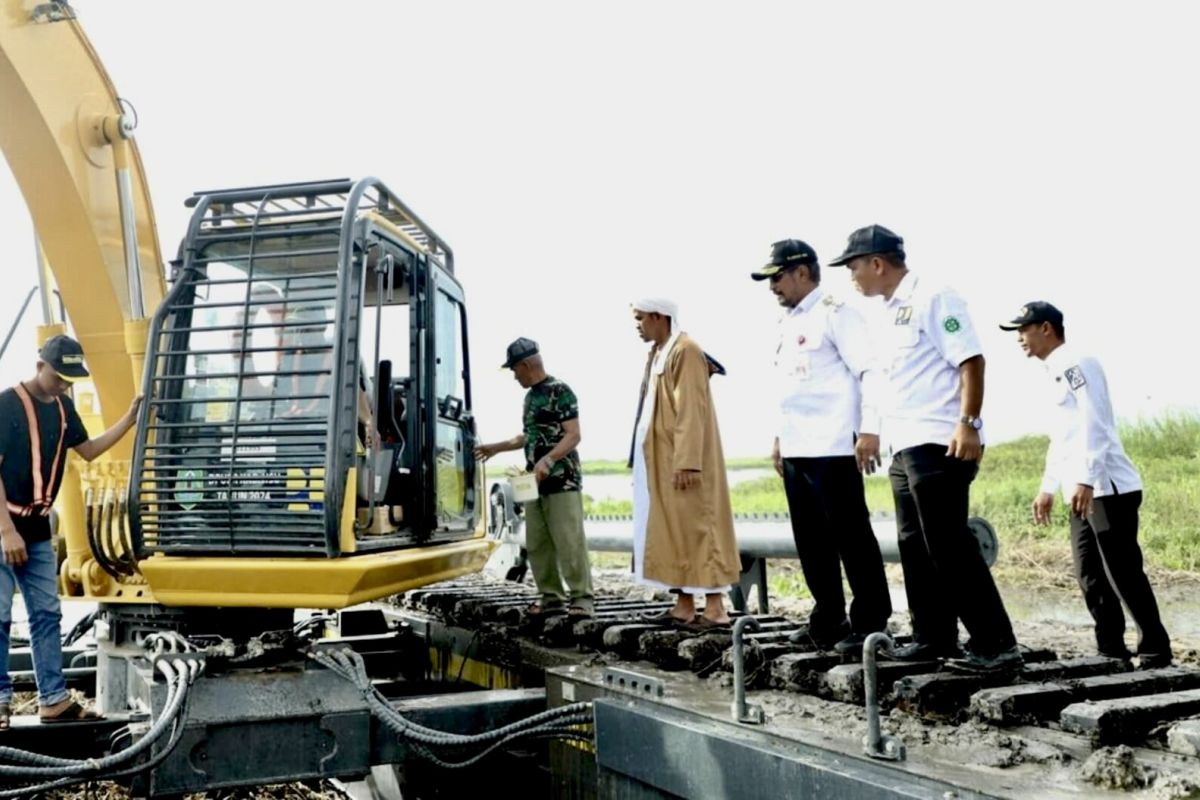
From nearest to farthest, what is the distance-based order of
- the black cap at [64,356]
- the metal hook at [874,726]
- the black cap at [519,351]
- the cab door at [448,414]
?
Result: the metal hook at [874,726] < the black cap at [64,356] < the cab door at [448,414] < the black cap at [519,351]

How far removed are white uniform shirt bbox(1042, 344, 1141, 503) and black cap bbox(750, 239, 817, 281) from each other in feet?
4.39

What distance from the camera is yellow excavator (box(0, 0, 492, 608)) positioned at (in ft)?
14.4

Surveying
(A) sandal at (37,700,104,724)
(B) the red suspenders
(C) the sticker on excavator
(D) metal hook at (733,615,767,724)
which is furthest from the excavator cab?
(D) metal hook at (733,615,767,724)

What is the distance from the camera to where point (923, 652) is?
390 cm

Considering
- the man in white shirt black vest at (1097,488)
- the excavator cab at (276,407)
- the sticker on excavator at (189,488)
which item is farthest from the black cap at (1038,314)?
the sticker on excavator at (189,488)

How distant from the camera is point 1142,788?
8.53 ft

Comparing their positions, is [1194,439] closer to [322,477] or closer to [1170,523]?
[1170,523]

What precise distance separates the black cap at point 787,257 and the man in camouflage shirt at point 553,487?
67.6 inches

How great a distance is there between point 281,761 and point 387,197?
259 centimetres

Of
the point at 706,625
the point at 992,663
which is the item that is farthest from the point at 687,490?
the point at 992,663

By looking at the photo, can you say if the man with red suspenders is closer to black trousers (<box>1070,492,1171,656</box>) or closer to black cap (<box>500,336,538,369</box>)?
black cap (<box>500,336,538,369</box>)

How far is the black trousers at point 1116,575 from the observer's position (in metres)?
4.61

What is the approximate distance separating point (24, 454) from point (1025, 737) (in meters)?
4.12

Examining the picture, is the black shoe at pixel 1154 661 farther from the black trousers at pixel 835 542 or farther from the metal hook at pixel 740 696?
the metal hook at pixel 740 696
